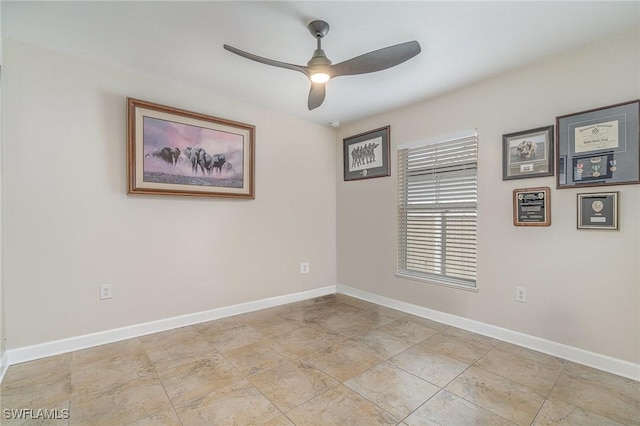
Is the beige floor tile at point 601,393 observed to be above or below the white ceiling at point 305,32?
below

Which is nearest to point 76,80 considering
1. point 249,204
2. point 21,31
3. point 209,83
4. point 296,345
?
point 21,31

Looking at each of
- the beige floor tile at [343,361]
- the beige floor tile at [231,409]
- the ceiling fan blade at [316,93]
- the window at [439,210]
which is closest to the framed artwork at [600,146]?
the window at [439,210]

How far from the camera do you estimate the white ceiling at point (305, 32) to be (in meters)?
1.75

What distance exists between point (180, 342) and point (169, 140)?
5.82ft

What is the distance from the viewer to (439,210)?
301 cm

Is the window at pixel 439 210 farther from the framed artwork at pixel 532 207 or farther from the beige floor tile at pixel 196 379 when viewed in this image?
the beige floor tile at pixel 196 379

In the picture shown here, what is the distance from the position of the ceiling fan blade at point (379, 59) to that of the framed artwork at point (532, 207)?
149 cm

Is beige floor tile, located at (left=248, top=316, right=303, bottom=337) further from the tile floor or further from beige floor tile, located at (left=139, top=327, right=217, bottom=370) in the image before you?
beige floor tile, located at (left=139, top=327, right=217, bottom=370)

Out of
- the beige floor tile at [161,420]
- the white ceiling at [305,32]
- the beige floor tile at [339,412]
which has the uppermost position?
the white ceiling at [305,32]

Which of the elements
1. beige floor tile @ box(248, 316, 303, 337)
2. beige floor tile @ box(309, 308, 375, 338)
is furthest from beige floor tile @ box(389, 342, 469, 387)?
beige floor tile @ box(248, 316, 303, 337)

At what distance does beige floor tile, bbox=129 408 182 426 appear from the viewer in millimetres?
1489

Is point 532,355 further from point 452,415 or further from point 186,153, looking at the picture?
point 186,153

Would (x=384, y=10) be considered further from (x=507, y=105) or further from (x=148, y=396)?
(x=148, y=396)

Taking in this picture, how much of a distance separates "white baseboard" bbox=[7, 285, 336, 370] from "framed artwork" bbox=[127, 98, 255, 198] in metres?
1.18
